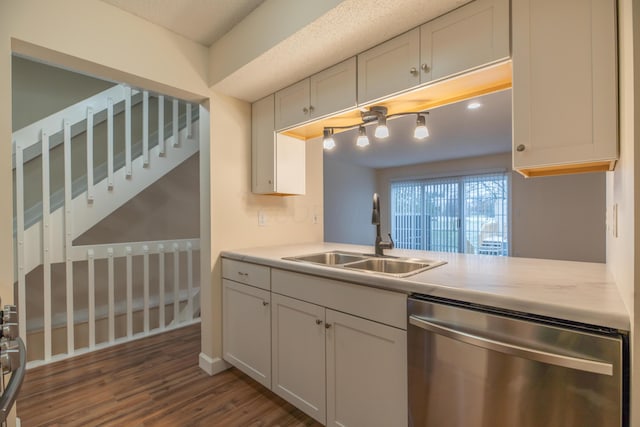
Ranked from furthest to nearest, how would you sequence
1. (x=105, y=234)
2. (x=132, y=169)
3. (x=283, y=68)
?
(x=105, y=234) < (x=132, y=169) < (x=283, y=68)

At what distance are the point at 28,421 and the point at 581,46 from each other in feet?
10.6

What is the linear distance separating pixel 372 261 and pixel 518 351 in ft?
3.58

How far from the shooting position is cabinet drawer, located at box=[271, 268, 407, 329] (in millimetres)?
1334

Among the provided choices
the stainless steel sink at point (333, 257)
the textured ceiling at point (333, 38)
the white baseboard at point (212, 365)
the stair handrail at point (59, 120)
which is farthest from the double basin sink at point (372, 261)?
the stair handrail at point (59, 120)

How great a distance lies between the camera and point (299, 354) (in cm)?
177

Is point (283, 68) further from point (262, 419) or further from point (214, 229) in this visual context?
point (262, 419)

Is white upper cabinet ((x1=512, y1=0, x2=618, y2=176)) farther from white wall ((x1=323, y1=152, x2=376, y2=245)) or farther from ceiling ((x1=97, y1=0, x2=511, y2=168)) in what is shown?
white wall ((x1=323, y1=152, x2=376, y2=245))

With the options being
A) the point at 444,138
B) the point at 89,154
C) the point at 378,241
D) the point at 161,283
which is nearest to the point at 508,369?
the point at 378,241

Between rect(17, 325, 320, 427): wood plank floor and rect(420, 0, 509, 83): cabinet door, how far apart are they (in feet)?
6.53

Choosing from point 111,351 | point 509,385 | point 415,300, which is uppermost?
point 415,300

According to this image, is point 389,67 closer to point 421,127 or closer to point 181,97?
point 421,127

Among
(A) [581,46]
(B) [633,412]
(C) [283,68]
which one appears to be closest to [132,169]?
(C) [283,68]

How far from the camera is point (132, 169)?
311 cm

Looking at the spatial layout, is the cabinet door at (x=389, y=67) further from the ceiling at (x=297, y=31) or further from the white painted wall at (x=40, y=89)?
the white painted wall at (x=40, y=89)
